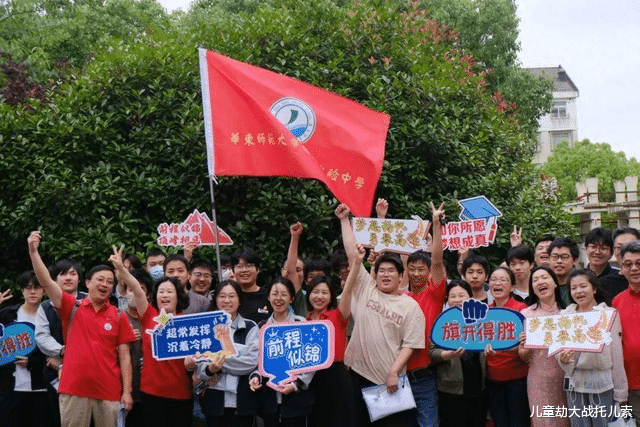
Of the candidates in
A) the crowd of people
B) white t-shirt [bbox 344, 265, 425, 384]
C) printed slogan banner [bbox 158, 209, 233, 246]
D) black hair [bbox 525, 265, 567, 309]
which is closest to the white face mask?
printed slogan banner [bbox 158, 209, 233, 246]

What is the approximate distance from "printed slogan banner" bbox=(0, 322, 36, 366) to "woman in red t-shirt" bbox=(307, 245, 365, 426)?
247 centimetres

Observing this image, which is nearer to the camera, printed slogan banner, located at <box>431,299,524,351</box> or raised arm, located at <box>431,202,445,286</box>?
printed slogan banner, located at <box>431,299,524,351</box>

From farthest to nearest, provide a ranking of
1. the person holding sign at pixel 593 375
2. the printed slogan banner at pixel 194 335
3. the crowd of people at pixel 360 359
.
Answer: the printed slogan banner at pixel 194 335 < the crowd of people at pixel 360 359 < the person holding sign at pixel 593 375

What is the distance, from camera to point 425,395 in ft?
21.2

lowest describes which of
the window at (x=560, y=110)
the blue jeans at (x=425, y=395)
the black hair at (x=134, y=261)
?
the blue jeans at (x=425, y=395)

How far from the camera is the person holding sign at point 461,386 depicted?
6512mm

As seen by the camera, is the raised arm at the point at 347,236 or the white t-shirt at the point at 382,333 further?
the raised arm at the point at 347,236

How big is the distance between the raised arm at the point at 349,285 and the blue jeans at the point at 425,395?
0.75 m

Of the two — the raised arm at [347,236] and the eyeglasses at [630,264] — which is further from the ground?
the raised arm at [347,236]

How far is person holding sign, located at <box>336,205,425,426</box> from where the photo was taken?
246 inches

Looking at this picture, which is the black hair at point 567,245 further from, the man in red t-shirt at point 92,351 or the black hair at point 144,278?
the man in red t-shirt at point 92,351

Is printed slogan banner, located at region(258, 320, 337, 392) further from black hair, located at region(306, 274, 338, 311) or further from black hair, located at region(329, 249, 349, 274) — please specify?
black hair, located at region(329, 249, 349, 274)

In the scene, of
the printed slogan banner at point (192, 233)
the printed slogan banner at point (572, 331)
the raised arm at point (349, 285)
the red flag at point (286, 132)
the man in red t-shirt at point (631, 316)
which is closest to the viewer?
the printed slogan banner at point (572, 331)

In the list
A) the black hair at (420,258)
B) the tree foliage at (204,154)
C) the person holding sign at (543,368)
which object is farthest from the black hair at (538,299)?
the tree foliage at (204,154)
